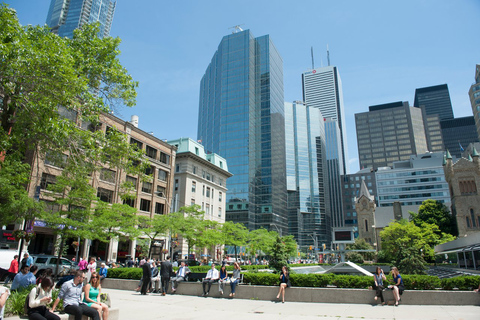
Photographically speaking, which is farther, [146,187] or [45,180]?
[146,187]

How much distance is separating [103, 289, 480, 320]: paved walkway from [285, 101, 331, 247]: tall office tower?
141351 millimetres

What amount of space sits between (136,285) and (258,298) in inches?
304

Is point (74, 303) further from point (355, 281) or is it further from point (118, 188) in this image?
point (118, 188)

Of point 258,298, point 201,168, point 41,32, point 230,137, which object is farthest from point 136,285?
point 230,137

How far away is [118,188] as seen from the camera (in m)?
43.2

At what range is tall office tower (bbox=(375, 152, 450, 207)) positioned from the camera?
13162 centimetres

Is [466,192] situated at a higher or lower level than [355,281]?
higher

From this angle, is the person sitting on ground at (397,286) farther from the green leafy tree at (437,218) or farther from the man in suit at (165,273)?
the green leafy tree at (437,218)

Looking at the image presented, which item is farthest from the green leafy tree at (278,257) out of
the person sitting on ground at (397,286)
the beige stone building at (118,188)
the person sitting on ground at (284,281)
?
the beige stone building at (118,188)

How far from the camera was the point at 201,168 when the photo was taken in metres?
65.8

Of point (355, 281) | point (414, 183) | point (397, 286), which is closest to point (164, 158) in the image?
point (355, 281)

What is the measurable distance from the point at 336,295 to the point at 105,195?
3682 cm

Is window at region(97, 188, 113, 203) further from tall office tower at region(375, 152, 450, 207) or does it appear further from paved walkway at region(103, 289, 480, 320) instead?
tall office tower at region(375, 152, 450, 207)

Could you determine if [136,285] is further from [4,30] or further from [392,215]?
[392,215]
